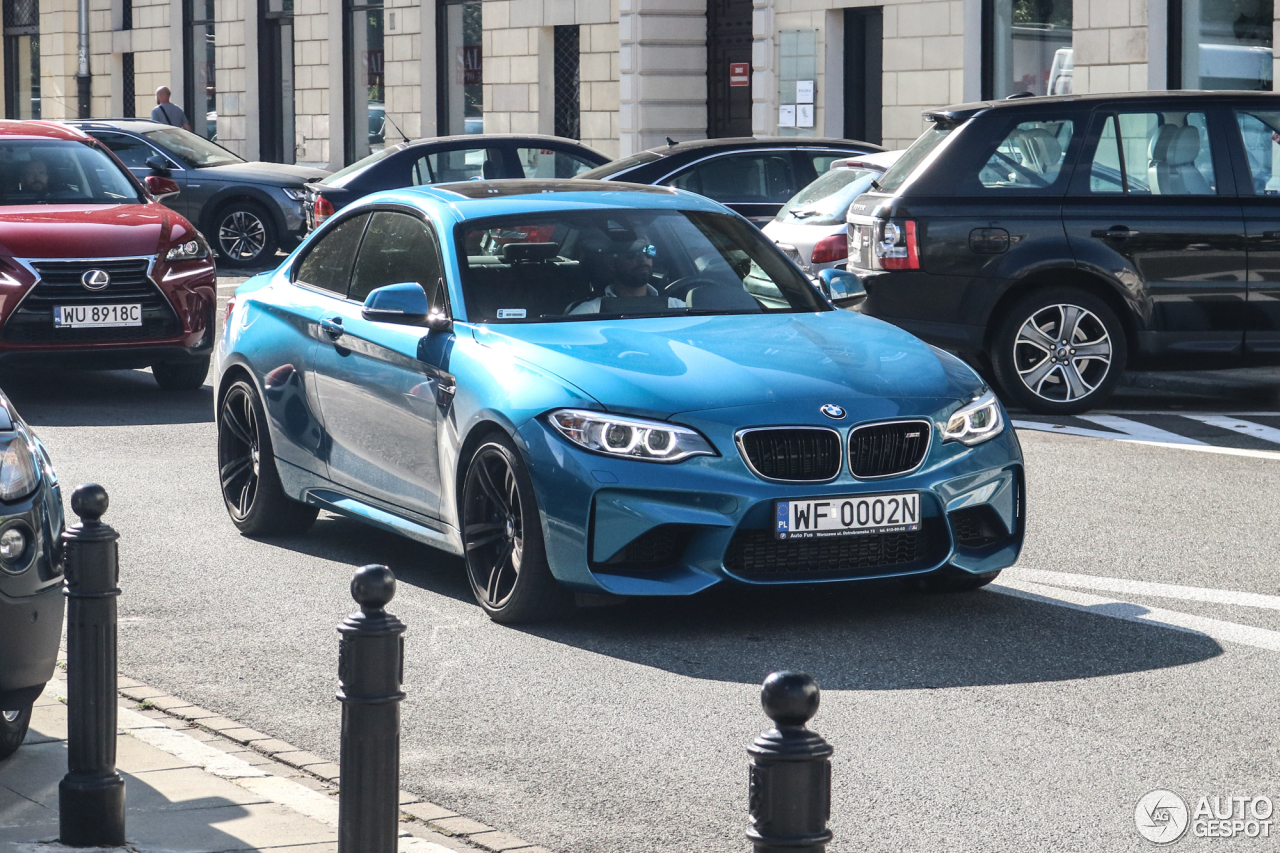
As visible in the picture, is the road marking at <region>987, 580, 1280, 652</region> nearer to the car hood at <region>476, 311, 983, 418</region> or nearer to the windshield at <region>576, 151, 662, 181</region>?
the car hood at <region>476, 311, 983, 418</region>

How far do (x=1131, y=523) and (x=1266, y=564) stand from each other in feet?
3.05

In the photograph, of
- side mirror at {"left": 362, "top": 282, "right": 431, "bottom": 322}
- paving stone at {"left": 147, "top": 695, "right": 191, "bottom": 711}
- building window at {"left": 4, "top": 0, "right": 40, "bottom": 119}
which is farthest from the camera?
building window at {"left": 4, "top": 0, "right": 40, "bottom": 119}

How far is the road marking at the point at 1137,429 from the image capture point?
434 inches

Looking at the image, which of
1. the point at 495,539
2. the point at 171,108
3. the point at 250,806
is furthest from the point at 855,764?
the point at 171,108

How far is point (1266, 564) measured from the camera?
769 centimetres

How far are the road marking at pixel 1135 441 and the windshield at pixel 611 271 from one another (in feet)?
11.4

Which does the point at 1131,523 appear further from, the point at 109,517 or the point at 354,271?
the point at 109,517

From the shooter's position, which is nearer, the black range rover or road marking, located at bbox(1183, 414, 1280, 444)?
road marking, located at bbox(1183, 414, 1280, 444)

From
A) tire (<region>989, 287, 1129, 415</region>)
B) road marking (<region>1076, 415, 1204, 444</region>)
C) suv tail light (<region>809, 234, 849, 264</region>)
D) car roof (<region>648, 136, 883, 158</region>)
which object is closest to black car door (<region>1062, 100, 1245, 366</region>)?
tire (<region>989, 287, 1129, 415</region>)

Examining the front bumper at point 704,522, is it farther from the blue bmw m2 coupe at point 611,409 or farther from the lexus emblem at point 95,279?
the lexus emblem at point 95,279

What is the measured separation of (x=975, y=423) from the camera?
22.5 feet

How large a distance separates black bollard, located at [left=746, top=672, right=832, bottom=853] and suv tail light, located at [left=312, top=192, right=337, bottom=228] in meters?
16.5

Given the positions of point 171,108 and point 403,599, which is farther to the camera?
point 171,108

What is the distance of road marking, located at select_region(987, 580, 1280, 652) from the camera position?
654cm
